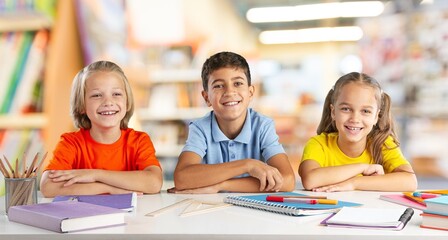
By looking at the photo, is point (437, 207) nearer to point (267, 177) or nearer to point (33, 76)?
point (267, 177)

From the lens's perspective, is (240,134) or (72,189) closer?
(72,189)

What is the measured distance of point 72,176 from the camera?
170cm

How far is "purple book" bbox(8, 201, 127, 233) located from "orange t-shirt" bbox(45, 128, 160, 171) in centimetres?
54

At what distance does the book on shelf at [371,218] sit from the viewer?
1.24 m

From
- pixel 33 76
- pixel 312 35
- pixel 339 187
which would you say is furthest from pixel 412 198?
pixel 33 76

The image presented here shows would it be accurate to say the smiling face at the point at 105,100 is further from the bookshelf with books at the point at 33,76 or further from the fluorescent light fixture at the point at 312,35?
the fluorescent light fixture at the point at 312,35

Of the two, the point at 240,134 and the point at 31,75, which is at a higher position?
the point at 31,75

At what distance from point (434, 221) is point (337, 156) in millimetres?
798

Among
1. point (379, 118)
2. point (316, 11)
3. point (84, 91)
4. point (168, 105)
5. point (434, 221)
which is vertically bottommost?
point (434, 221)

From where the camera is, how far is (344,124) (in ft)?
6.49

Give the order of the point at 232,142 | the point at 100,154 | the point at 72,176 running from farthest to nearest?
the point at 232,142 → the point at 100,154 → the point at 72,176

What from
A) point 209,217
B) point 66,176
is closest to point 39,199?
point 66,176

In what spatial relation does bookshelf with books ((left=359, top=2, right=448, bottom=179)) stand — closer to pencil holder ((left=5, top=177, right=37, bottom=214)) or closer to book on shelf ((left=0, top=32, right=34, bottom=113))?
book on shelf ((left=0, top=32, right=34, bottom=113))

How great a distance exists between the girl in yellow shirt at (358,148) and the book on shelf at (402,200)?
151mm
